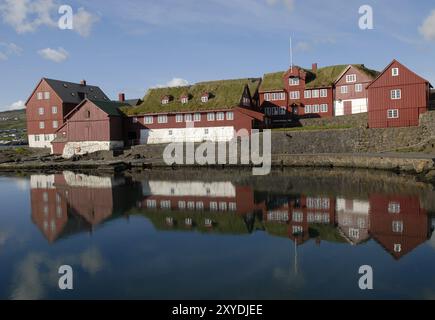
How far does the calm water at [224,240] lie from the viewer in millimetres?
11008

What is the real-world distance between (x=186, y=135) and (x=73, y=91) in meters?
24.4

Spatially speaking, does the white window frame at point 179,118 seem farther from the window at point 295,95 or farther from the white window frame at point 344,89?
the white window frame at point 344,89

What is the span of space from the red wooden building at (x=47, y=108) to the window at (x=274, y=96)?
28902 mm

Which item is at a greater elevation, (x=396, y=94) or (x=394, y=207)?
(x=396, y=94)

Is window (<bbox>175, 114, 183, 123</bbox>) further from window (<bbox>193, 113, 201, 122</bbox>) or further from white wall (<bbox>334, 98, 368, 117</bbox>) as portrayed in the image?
white wall (<bbox>334, 98, 368, 117</bbox>)

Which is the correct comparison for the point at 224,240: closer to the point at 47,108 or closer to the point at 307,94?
the point at 307,94

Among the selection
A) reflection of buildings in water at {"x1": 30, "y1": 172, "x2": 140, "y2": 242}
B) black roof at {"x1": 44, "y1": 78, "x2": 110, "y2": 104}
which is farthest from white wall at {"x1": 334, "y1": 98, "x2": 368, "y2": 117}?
black roof at {"x1": 44, "y1": 78, "x2": 110, "y2": 104}

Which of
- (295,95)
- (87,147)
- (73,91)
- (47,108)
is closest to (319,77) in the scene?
(295,95)

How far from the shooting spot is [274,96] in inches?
2120

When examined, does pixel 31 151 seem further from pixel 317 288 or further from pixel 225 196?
pixel 317 288

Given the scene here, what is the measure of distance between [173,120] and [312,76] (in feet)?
65.0

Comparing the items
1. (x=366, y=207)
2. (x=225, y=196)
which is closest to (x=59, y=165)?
(x=225, y=196)

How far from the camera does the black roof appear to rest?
58875 millimetres

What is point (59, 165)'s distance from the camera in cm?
4691
